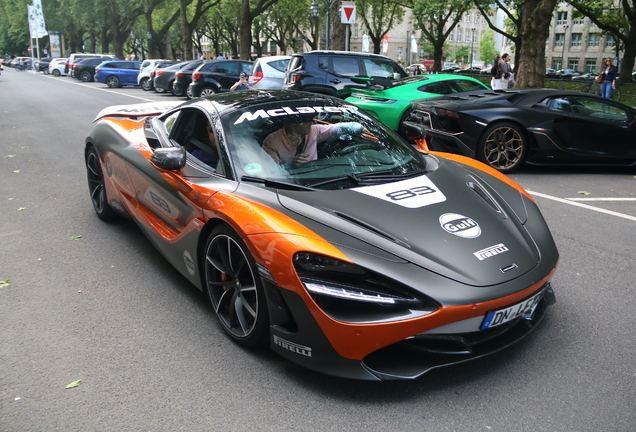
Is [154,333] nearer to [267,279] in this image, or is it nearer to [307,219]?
[267,279]

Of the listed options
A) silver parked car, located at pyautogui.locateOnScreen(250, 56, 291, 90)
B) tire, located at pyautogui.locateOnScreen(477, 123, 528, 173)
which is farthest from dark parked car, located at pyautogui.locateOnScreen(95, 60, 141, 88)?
tire, located at pyautogui.locateOnScreen(477, 123, 528, 173)

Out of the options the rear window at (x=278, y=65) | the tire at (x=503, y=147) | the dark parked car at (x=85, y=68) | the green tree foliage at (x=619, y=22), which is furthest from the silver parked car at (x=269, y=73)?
the dark parked car at (x=85, y=68)

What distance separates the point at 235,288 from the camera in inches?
123

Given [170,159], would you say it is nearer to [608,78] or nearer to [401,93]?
[401,93]

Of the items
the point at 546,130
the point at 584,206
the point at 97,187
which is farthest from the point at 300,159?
the point at 546,130

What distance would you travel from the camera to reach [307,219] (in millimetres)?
2824

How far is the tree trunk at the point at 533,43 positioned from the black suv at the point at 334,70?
199 inches

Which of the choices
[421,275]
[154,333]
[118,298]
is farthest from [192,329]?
[421,275]

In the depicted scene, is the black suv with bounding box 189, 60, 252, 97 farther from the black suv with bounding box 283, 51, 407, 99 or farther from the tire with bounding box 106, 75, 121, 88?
the tire with bounding box 106, 75, 121, 88

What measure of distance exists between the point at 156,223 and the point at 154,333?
0.96 m

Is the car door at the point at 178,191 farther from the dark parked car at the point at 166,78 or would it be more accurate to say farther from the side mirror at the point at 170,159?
the dark parked car at the point at 166,78

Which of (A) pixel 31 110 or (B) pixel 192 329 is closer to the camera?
(B) pixel 192 329

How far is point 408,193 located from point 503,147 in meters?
5.43

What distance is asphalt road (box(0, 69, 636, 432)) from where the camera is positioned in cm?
251
